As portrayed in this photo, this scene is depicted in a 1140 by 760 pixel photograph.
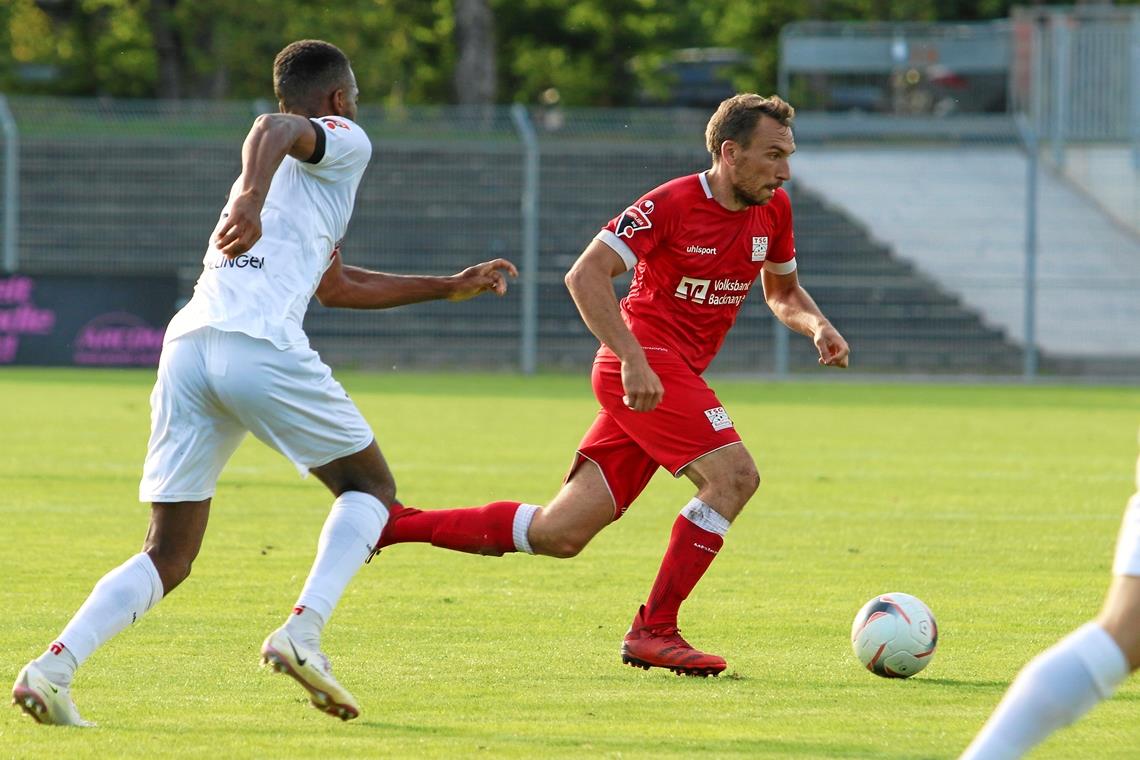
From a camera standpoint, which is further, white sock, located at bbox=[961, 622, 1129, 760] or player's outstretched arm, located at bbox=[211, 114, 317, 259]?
player's outstretched arm, located at bbox=[211, 114, 317, 259]

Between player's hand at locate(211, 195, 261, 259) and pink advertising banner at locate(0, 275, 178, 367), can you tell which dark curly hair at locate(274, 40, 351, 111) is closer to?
player's hand at locate(211, 195, 261, 259)

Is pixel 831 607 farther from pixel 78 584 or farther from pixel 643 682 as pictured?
pixel 78 584

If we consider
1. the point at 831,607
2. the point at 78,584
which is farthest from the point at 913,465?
the point at 78,584

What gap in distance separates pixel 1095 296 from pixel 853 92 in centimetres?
781

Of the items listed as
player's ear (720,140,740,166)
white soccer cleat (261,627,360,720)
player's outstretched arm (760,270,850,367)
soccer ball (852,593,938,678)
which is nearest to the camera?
white soccer cleat (261,627,360,720)

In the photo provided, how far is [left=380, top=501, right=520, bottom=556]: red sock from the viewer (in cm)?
659

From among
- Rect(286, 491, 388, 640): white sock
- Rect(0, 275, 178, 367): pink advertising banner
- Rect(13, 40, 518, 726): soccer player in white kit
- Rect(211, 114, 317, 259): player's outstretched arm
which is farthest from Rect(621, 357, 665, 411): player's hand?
Rect(0, 275, 178, 367): pink advertising banner

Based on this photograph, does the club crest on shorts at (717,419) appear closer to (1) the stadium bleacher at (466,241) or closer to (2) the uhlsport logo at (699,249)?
(2) the uhlsport logo at (699,249)

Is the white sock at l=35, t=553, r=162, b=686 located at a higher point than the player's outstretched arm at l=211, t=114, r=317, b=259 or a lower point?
lower

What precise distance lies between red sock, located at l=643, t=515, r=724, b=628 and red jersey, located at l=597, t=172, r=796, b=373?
0.62m

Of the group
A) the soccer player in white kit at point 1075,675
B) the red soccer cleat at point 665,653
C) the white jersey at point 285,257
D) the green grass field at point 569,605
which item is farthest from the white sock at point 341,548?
the soccer player in white kit at point 1075,675

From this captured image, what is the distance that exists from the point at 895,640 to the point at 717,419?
0.98m

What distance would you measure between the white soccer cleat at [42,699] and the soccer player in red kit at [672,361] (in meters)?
1.68

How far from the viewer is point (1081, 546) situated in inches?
370
